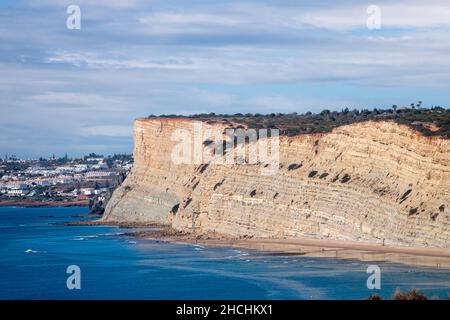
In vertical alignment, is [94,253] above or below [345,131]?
below

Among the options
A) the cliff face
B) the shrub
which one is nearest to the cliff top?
the cliff face

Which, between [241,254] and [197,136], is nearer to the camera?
[241,254]

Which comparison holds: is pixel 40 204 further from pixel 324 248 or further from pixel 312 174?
pixel 324 248

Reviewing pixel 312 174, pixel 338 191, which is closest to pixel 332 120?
pixel 312 174

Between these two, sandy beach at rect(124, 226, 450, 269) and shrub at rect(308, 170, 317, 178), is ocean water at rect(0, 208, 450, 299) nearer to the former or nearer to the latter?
sandy beach at rect(124, 226, 450, 269)
